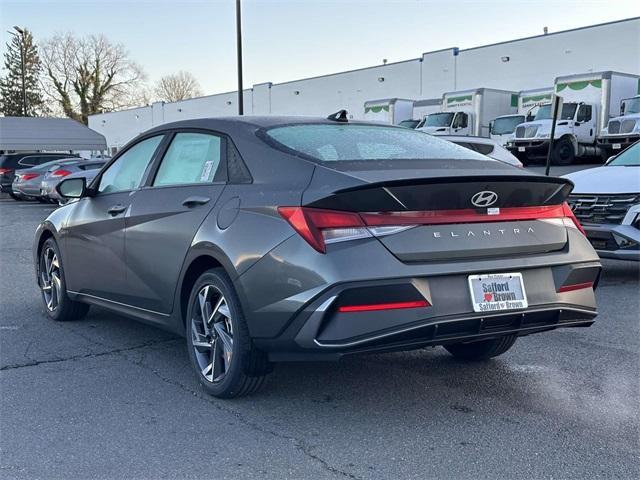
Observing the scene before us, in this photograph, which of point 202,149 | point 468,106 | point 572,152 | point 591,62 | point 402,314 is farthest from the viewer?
point 591,62

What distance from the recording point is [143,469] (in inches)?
125

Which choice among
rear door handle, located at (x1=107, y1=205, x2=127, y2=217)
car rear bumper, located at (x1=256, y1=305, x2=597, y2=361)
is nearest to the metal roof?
rear door handle, located at (x1=107, y1=205, x2=127, y2=217)

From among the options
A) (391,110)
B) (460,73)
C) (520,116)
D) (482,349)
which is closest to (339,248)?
(482,349)

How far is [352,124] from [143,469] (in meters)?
2.61

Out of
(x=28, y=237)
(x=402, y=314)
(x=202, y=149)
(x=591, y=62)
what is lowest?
(x=28, y=237)

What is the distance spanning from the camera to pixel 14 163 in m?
27.6

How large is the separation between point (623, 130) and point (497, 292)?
20.8 meters

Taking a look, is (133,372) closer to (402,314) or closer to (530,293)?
(402,314)

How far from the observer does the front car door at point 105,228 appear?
16.8 ft

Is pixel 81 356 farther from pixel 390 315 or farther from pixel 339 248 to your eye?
pixel 390 315

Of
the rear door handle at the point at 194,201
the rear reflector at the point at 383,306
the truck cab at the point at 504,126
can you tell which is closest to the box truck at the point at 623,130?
the truck cab at the point at 504,126

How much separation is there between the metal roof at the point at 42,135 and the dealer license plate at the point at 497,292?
4692 cm

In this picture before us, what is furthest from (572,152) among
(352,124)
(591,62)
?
(352,124)

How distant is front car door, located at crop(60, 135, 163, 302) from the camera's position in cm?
511
